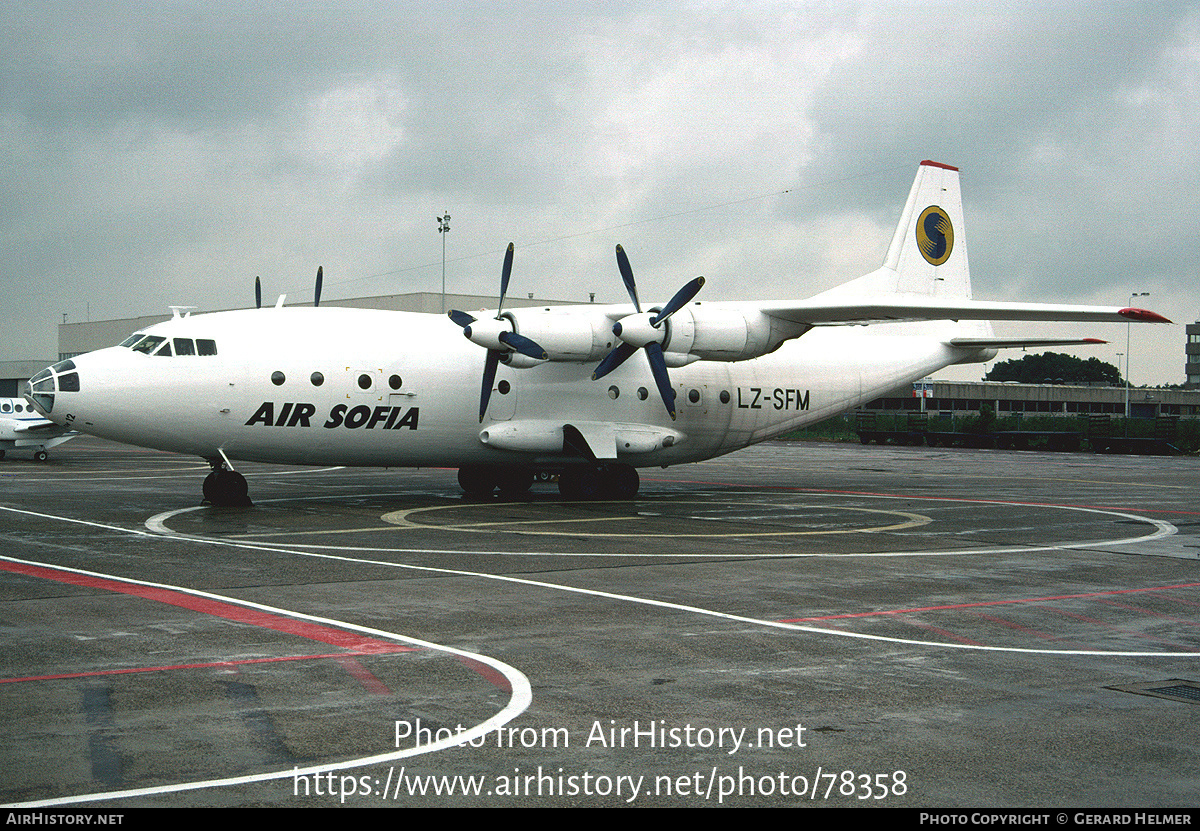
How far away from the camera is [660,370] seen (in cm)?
2519

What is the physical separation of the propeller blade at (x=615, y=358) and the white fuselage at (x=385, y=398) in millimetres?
1104

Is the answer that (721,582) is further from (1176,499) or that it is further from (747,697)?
(1176,499)

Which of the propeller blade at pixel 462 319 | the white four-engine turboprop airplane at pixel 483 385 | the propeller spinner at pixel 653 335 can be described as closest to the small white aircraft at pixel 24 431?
the white four-engine turboprop airplane at pixel 483 385

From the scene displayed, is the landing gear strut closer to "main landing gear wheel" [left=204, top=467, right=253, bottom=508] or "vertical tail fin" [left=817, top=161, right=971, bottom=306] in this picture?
"main landing gear wheel" [left=204, top=467, right=253, bottom=508]

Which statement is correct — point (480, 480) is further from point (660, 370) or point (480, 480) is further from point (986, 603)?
point (986, 603)

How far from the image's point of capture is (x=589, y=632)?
11.2 metres

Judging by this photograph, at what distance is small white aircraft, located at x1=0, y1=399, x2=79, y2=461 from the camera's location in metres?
44.8

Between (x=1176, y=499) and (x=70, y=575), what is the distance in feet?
91.1

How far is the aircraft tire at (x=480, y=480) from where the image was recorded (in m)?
28.1

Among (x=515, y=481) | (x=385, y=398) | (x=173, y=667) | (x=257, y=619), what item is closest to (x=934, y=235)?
(x=515, y=481)

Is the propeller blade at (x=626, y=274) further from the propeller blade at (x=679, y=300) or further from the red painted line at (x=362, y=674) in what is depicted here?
the red painted line at (x=362, y=674)

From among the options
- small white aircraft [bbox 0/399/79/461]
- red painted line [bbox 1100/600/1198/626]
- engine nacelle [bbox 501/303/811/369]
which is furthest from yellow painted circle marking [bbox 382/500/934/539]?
small white aircraft [bbox 0/399/79/461]

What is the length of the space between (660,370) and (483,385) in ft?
13.5

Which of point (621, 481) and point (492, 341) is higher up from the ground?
point (492, 341)
